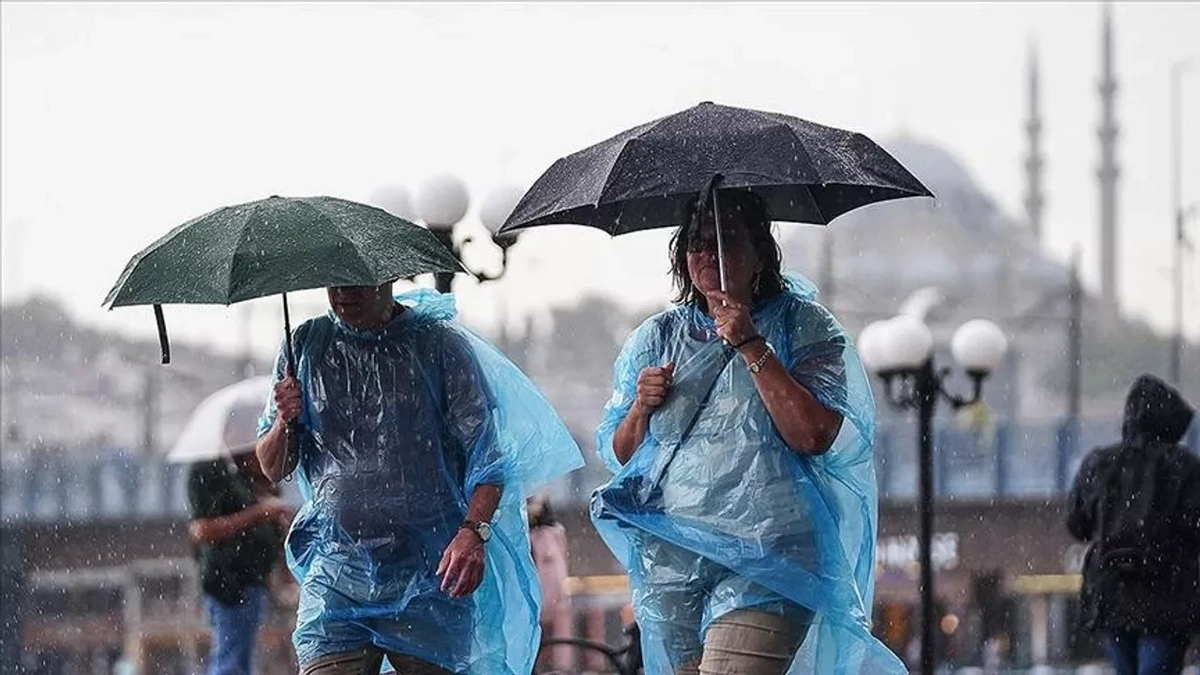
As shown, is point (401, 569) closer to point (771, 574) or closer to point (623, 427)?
point (623, 427)

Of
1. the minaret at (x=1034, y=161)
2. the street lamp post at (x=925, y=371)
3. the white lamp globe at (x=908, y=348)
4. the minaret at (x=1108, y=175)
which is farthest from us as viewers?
the minaret at (x=1034, y=161)

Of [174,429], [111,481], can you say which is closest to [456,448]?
[111,481]

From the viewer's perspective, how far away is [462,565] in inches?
169

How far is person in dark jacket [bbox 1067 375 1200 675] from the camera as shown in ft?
24.3

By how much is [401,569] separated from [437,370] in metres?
0.43

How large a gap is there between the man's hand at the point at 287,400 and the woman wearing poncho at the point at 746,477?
651 millimetres

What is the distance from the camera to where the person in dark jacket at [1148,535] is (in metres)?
7.40

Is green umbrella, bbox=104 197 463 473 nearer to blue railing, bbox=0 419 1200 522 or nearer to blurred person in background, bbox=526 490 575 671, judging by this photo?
blurred person in background, bbox=526 490 575 671

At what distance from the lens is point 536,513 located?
7949 mm

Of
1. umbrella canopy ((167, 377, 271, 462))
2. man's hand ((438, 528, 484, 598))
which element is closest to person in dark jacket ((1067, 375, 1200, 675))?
umbrella canopy ((167, 377, 271, 462))

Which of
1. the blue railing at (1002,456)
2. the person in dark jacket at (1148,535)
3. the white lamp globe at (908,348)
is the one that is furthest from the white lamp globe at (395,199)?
the blue railing at (1002,456)

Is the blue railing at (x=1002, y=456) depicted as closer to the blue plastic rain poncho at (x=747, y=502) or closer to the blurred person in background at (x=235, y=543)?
the blurred person in background at (x=235, y=543)

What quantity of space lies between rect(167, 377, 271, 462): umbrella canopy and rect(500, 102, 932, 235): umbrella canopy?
10.7 ft

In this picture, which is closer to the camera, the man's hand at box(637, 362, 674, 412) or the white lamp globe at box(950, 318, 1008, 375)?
the man's hand at box(637, 362, 674, 412)
